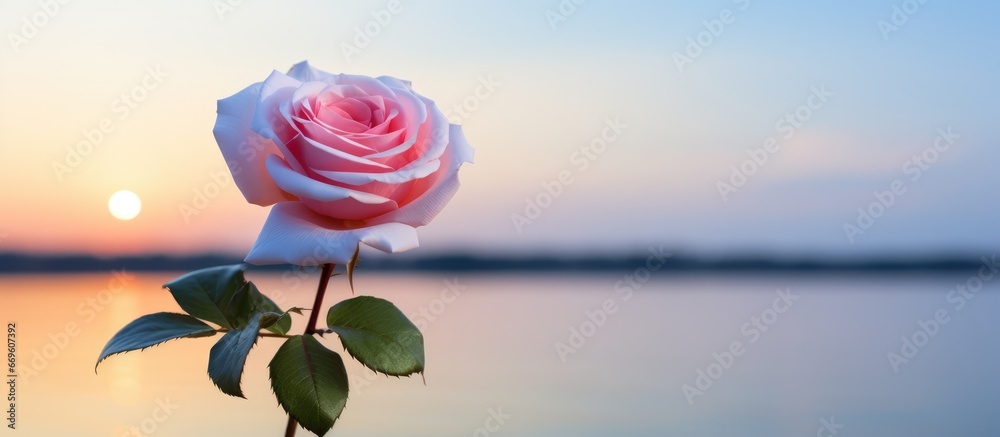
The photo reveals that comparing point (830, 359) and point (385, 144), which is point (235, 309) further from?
point (830, 359)

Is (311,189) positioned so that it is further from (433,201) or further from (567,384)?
(567,384)

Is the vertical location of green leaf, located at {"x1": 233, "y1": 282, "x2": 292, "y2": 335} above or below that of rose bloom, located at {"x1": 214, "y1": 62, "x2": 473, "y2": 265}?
below

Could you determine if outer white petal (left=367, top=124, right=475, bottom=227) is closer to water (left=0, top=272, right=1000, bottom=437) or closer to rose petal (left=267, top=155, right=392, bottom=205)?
rose petal (left=267, top=155, right=392, bottom=205)

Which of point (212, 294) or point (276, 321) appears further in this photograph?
point (212, 294)

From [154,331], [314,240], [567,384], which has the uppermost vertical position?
[314,240]

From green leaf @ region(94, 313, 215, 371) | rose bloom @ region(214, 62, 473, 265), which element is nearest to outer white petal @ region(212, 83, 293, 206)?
rose bloom @ region(214, 62, 473, 265)

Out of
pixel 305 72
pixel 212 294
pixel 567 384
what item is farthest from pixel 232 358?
pixel 567 384

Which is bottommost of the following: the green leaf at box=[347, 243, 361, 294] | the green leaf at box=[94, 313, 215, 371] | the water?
the water
